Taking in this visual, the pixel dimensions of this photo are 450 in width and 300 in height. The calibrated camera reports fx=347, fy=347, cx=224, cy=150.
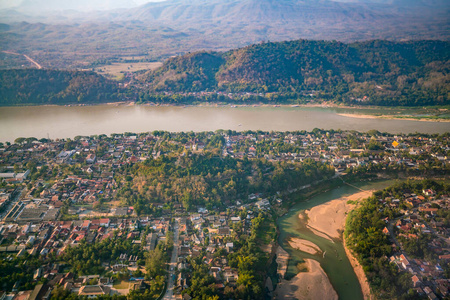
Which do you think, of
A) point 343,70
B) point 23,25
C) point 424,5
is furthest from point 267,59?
point 424,5

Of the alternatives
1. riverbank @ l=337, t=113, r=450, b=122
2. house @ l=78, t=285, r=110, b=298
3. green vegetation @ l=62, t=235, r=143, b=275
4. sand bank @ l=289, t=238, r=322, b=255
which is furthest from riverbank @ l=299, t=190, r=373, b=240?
riverbank @ l=337, t=113, r=450, b=122

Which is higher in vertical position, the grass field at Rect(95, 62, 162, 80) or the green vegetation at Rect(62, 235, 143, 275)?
the grass field at Rect(95, 62, 162, 80)

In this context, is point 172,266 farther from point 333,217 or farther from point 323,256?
point 333,217

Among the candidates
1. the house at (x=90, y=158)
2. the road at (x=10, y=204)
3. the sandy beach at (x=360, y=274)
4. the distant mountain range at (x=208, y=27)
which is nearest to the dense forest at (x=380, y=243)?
the sandy beach at (x=360, y=274)

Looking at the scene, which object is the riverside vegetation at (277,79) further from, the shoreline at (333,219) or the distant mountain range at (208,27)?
the shoreline at (333,219)

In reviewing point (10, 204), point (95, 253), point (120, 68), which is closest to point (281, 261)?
point (95, 253)

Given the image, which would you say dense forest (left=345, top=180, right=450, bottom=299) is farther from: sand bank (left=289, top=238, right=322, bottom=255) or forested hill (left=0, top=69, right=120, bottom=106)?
forested hill (left=0, top=69, right=120, bottom=106)

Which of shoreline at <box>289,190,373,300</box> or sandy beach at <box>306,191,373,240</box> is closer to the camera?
shoreline at <box>289,190,373,300</box>
